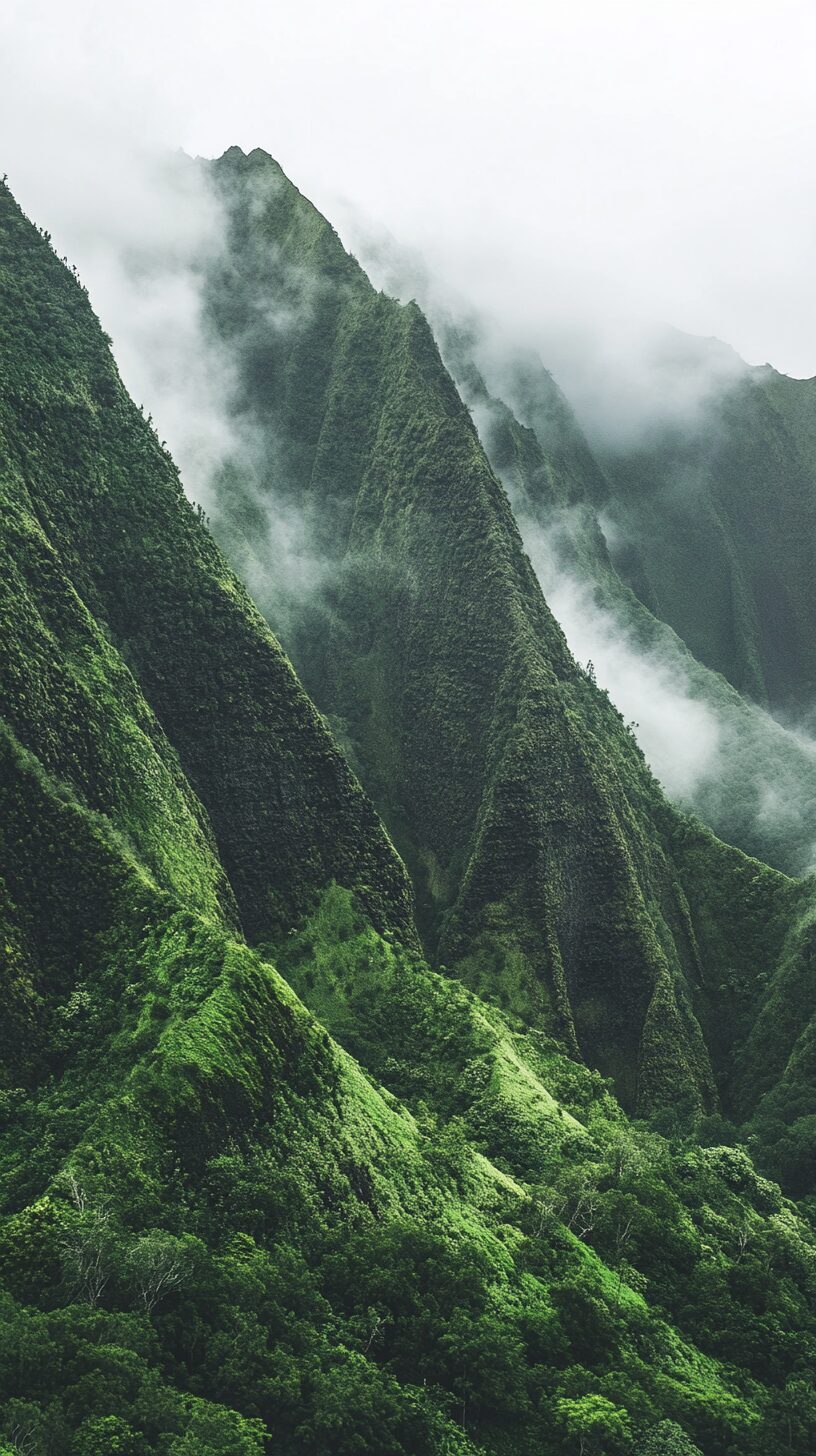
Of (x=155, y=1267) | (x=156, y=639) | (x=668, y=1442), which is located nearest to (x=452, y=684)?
(x=156, y=639)

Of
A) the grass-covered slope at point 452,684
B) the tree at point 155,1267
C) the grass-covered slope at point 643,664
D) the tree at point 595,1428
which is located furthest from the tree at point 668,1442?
the grass-covered slope at point 643,664

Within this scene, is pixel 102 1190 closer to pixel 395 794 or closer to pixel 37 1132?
pixel 37 1132

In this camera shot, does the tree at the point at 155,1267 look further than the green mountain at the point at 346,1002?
No

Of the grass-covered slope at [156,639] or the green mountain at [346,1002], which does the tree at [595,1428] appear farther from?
the grass-covered slope at [156,639]

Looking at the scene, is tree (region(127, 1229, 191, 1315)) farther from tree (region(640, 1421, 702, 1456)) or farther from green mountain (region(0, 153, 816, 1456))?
tree (region(640, 1421, 702, 1456))

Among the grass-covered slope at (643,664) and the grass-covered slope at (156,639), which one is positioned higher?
the grass-covered slope at (643,664)

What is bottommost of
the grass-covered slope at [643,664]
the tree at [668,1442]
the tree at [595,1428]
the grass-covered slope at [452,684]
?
the tree at [595,1428]

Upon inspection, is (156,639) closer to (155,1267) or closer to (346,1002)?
(346,1002)
